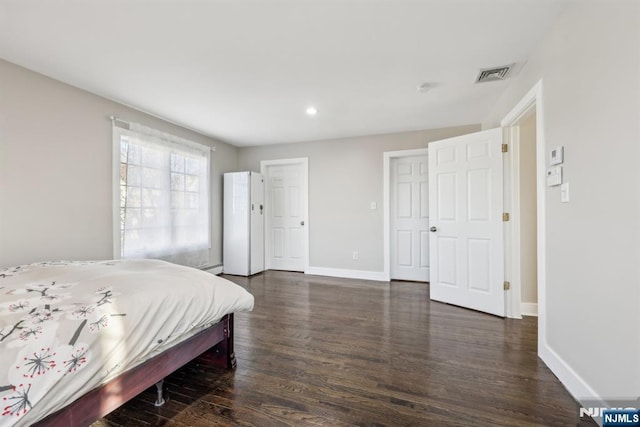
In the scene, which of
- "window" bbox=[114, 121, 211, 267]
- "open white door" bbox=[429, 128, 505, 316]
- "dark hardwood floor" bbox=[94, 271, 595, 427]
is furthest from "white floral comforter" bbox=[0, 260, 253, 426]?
"open white door" bbox=[429, 128, 505, 316]

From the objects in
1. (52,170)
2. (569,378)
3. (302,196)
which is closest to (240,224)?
(302,196)

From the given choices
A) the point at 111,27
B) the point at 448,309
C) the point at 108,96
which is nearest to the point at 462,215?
the point at 448,309

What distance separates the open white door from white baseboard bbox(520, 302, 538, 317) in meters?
0.26

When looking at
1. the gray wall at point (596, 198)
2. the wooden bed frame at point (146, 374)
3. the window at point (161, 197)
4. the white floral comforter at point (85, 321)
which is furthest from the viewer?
the window at point (161, 197)

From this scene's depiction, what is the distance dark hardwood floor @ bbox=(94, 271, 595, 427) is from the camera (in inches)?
→ 55.2

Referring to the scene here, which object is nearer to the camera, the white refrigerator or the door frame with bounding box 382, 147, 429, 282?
the door frame with bounding box 382, 147, 429, 282

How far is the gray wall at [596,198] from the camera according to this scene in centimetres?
117

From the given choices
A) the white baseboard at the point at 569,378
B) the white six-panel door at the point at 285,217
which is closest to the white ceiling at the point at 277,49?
the white six-panel door at the point at 285,217

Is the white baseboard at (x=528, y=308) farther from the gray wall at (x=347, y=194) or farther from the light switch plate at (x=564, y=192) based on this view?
the gray wall at (x=347, y=194)

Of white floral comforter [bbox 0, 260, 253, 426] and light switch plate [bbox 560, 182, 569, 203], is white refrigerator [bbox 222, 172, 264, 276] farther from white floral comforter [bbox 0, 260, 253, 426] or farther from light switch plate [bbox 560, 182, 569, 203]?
light switch plate [bbox 560, 182, 569, 203]

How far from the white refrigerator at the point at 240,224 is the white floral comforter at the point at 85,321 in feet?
8.42

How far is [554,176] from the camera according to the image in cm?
173

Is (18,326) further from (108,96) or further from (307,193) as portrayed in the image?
(307,193)

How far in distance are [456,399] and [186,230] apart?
3.68 m
